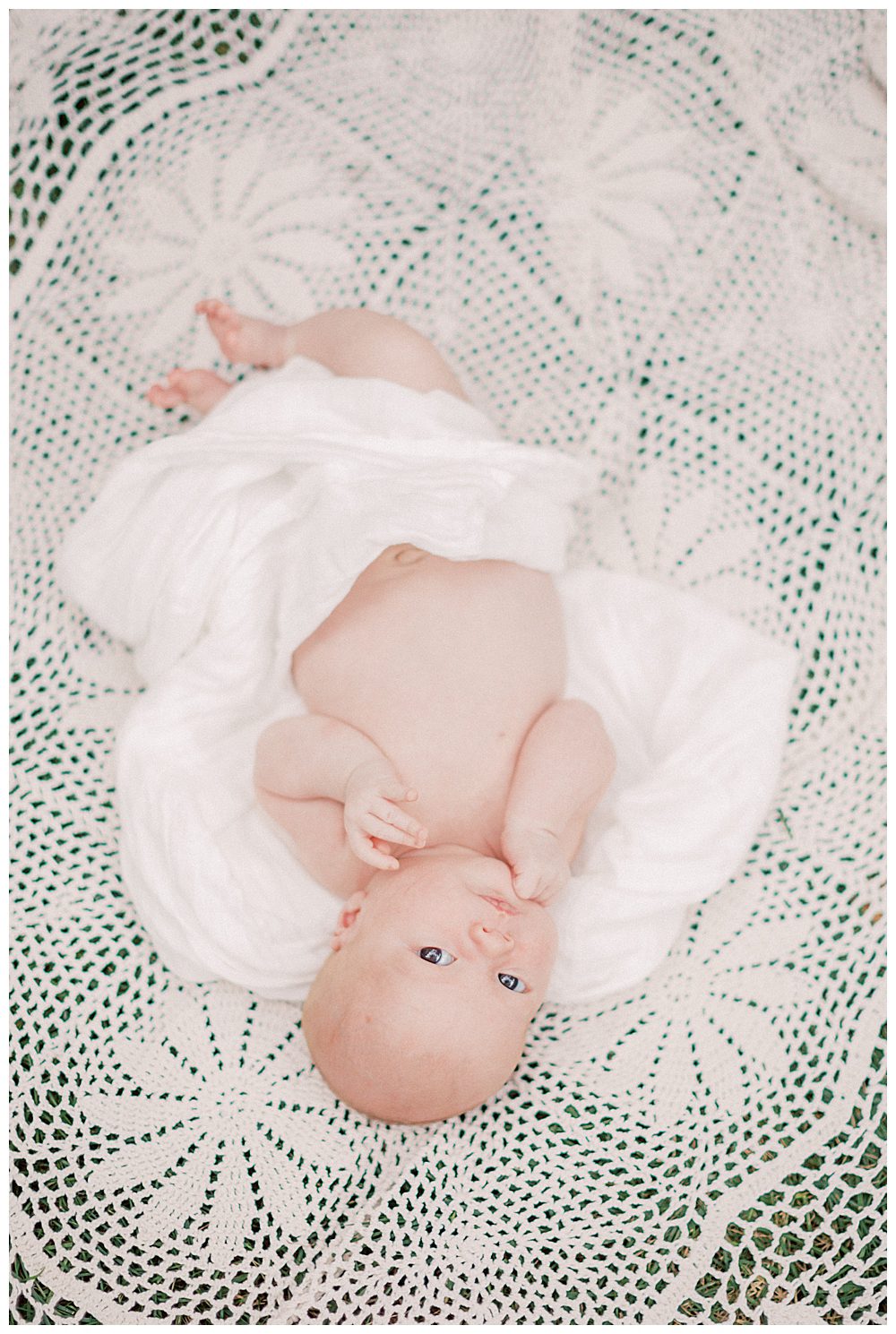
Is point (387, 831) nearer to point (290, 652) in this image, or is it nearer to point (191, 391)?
point (290, 652)

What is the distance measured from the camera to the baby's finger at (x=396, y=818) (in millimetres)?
1372

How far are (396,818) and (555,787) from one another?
246 millimetres

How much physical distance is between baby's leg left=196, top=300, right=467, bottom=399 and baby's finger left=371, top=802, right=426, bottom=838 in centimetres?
70

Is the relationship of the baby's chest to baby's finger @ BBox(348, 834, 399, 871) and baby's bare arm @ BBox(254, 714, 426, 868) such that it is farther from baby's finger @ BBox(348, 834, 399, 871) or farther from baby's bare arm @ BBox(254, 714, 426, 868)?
baby's finger @ BBox(348, 834, 399, 871)

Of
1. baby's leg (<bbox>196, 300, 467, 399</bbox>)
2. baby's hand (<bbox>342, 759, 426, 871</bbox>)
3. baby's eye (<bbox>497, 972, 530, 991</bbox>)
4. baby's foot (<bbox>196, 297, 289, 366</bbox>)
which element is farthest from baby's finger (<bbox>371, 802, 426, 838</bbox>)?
baby's foot (<bbox>196, 297, 289, 366</bbox>)

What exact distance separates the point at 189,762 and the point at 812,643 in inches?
39.6

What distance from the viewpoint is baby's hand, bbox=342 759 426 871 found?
1374 mm

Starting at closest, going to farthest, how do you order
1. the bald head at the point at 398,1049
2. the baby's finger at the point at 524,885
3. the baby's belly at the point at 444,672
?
the bald head at the point at 398,1049 → the baby's finger at the point at 524,885 → the baby's belly at the point at 444,672

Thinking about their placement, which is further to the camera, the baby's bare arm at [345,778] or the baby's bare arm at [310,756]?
the baby's bare arm at [310,756]

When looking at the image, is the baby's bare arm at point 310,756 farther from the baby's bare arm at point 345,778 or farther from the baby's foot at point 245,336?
the baby's foot at point 245,336

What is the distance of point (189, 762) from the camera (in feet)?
5.37

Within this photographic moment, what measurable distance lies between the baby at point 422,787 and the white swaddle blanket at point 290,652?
62 mm

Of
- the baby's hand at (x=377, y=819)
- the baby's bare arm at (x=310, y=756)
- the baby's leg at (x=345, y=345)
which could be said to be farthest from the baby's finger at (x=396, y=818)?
the baby's leg at (x=345, y=345)

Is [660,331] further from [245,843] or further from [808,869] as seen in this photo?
[245,843]
